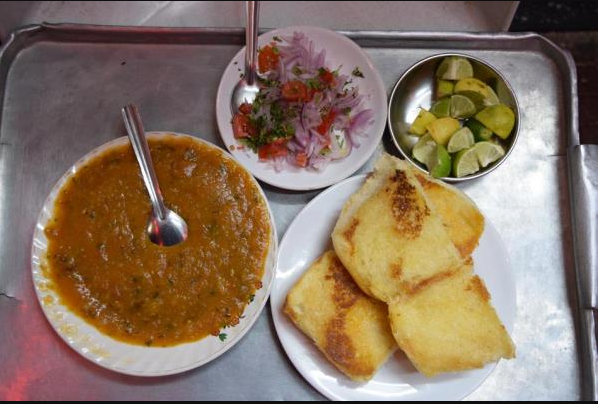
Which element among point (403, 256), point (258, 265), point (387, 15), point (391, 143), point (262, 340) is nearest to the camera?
point (403, 256)

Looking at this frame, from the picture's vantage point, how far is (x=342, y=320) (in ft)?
7.91

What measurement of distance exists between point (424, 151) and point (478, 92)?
0.40 metres

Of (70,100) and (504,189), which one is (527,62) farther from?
(70,100)

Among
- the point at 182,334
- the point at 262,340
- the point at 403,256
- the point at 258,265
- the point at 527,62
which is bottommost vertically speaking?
the point at 262,340

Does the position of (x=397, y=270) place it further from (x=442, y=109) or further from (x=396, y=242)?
(x=442, y=109)

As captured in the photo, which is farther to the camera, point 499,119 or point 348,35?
point 348,35

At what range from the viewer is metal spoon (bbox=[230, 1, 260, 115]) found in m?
2.64

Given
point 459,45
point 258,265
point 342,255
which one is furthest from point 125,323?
point 459,45

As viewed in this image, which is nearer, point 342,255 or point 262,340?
point 342,255

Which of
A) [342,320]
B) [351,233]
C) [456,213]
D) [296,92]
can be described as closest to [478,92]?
[456,213]

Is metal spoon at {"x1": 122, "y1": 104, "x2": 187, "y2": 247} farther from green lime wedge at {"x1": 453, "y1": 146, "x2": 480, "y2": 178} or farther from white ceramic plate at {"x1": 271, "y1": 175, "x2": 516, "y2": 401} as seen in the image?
green lime wedge at {"x1": 453, "y1": 146, "x2": 480, "y2": 178}

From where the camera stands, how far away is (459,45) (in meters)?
3.10

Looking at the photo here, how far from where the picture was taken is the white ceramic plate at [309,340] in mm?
2510

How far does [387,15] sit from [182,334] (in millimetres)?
2247
